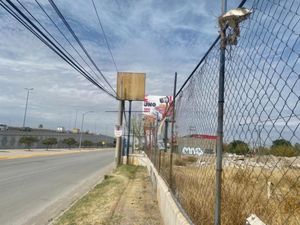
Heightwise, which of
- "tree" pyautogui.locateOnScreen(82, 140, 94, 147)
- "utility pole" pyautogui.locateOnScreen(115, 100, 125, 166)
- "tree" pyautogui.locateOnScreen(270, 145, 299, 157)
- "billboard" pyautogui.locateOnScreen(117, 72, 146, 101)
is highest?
"tree" pyautogui.locateOnScreen(82, 140, 94, 147)

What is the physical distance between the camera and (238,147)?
3.70 metres

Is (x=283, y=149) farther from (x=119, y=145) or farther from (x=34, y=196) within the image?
(x=119, y=145)

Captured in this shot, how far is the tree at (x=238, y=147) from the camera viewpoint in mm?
3491

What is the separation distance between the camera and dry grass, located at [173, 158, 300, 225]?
3.35m

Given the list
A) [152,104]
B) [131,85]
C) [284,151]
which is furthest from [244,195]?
[152,104]

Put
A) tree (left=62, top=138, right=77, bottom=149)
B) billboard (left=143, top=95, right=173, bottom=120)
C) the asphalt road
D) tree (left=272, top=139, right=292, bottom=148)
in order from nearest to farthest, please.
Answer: tree (left=272, top=139, right=292, bottom=148) → the asphalt road → billboard (left=143, top=95, right=173, bottom=120) → tree (left=62, top=138, right=77, bottom=149)

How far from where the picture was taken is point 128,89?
30.8 meters

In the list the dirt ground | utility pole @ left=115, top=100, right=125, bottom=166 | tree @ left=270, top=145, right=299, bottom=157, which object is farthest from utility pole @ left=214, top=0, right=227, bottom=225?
utility pole @ left=115, top=100, right=125, bottom=166

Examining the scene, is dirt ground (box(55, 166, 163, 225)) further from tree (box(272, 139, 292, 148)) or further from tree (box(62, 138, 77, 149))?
tree (box(62, 138, 77, 149))

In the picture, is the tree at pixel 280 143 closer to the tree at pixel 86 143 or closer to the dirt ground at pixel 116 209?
the dirt ground at pixel 116 209

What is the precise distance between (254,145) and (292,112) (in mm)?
909

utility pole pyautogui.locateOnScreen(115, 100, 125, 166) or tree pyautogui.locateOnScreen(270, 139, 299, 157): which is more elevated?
utility pole pyautogui.locateOnScreen(115, 100, 125, 166)

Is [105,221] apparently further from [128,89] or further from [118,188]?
[128,89]

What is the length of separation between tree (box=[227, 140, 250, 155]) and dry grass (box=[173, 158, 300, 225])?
0.49 ft
